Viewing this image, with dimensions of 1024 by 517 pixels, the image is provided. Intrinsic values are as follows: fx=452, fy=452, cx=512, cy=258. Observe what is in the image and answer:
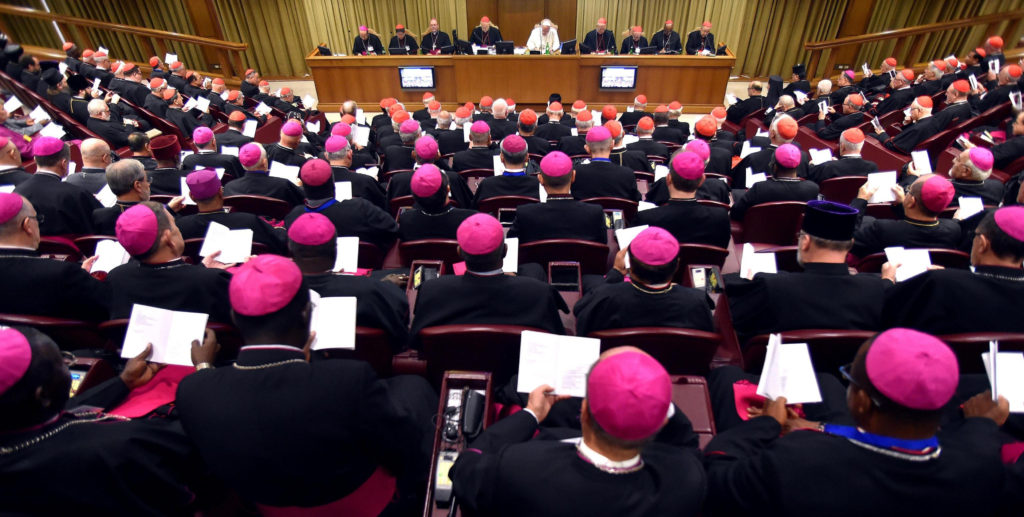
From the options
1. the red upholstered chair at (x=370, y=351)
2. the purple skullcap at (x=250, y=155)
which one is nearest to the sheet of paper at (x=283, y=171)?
the purple skullcap at (x=250, y=155)

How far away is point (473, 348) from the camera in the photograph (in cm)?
212

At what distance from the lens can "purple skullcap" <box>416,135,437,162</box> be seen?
4508 mm

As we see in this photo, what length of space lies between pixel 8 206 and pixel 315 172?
5.44ft

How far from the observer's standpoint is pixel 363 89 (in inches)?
405

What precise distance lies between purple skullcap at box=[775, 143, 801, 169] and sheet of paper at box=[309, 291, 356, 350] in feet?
12.0

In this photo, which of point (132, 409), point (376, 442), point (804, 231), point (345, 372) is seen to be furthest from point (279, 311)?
point (804, 231)

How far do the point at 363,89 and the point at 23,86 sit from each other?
5578mm

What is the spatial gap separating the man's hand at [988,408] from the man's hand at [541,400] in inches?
63.3

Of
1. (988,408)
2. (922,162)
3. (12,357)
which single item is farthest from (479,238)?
(922,162)

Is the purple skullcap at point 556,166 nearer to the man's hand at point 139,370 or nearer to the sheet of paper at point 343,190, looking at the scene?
the sheet of paper at point 343,190

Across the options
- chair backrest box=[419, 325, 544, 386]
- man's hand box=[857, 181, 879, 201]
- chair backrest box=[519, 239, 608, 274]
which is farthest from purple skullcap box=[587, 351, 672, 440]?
man's hand box=[857, 181, 879, 201]

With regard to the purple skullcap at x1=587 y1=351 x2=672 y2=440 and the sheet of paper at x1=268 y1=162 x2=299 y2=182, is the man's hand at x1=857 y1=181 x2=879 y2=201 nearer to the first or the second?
the purple skullcap at x1=587 y1=351 x2=672 y2=440

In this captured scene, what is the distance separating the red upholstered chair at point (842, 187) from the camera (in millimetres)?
4398

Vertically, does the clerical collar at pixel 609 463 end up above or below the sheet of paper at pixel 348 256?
above
